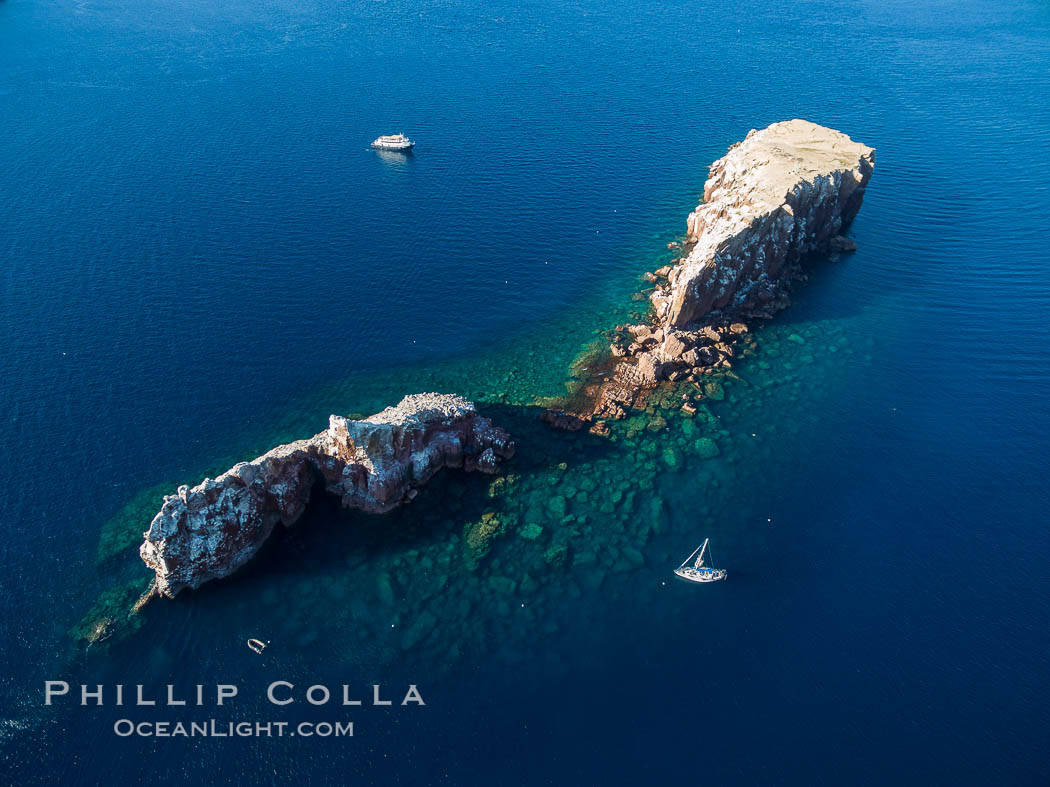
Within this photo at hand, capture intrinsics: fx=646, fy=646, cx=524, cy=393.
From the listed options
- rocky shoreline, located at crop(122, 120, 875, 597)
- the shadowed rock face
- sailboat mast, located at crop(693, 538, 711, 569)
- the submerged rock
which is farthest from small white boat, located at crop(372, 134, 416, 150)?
sailboat mast, located at crop(693, 538, 711, 569)

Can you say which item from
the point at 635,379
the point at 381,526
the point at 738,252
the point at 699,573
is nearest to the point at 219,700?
the point at 381,526

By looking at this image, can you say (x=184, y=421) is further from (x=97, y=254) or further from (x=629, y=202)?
(x=629, y=202)

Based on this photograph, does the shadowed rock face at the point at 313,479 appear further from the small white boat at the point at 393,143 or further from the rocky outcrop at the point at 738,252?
the small white boat at the point at 393,143

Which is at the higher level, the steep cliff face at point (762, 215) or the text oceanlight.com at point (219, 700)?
the steep cliff face at point (762, 215)

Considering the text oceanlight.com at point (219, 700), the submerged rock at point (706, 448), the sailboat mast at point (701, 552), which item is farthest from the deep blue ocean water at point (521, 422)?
the sailboat mast at point (701, 552)

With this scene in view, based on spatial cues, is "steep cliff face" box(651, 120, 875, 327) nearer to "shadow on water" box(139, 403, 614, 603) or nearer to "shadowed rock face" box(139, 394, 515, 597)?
"shadow on water" box(139, 403, 614, 603)

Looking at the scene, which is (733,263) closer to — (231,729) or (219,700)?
(219,700)
